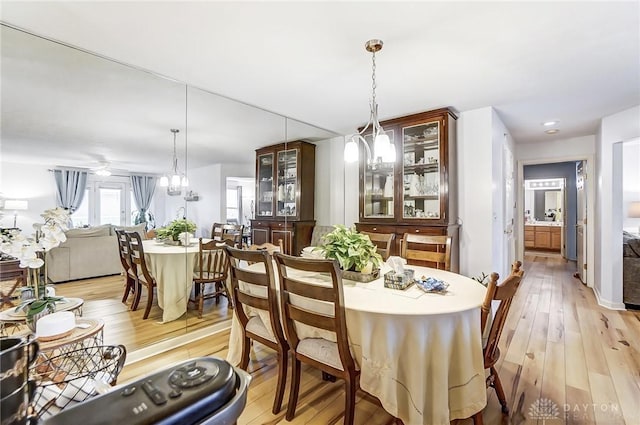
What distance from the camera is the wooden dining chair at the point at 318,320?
1.45 meters

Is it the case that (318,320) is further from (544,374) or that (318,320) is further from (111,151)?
(111,151)

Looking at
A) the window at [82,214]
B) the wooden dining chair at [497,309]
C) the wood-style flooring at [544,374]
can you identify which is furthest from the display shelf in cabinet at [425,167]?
the window at [82,214]

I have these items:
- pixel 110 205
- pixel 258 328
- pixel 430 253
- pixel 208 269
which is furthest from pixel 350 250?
pixel 110 205

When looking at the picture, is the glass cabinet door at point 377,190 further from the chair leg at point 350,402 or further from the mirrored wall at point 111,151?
the chair leg at point 350,402

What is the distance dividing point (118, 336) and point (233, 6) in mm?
2699

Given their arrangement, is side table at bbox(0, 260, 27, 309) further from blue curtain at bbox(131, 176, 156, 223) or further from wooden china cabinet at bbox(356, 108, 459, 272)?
wooden china cabinet at bbox(356, 108, 459, 272)

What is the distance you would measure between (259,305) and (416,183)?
257cm

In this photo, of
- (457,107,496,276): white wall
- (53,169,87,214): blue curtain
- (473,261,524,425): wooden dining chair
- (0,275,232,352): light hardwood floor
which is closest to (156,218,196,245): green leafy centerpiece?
(0,275,232,352): light hardwood floor

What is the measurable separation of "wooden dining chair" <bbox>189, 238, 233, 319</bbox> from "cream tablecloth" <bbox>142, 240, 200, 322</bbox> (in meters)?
0.09

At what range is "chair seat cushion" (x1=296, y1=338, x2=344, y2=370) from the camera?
1.58 metres

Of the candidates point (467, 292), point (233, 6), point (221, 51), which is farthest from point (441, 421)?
point (221, 51)

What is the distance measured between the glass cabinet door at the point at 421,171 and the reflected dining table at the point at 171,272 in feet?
8.38

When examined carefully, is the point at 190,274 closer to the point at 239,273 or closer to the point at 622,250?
the point at 239,273

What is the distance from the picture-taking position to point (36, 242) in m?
1.51
